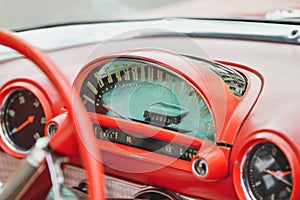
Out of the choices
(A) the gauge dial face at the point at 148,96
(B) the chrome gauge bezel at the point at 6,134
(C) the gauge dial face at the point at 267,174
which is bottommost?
(B) the chrome gauge bezel at the point at 6,134

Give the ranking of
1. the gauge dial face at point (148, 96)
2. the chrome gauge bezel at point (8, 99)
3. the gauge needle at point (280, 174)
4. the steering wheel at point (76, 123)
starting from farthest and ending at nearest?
1. the chrome gauge bezel at point (8, 99)
2. the gauge dial face at point (148, 96)
3. the gauge needle at point (280, 174)
4. the steering wheel at point (76, 123)

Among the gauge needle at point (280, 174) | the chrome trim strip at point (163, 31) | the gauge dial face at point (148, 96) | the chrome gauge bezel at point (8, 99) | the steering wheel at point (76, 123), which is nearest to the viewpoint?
the steering wheel at point (76, 123)

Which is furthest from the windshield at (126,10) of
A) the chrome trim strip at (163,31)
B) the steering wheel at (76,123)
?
the steering wheel at (76,123)

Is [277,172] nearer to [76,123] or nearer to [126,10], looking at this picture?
[76,123]

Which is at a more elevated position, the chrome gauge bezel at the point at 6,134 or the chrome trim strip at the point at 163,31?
the chrome trim strip at the point at 163,31

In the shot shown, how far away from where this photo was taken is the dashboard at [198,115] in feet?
4.91

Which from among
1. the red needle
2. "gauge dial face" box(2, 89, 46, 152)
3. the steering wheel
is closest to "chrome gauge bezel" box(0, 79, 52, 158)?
"gauge dial face" box(2, 89, 46, 152)

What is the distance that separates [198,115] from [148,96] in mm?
138

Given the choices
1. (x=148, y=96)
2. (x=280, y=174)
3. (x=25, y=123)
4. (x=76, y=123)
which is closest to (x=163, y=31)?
(x=148, y=96)

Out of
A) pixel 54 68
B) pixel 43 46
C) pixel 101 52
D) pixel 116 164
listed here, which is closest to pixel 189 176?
pixel 116 164

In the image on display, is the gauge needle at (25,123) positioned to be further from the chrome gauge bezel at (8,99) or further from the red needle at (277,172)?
the red needle at (277,172)

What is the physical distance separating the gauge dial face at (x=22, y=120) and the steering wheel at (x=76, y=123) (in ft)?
2.10

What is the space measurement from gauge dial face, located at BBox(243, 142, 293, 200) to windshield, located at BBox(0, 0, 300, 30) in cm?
52

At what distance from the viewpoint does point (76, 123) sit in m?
1.21
